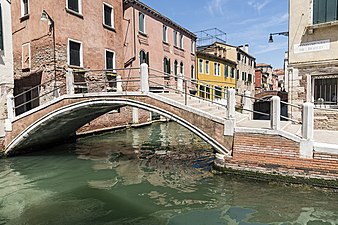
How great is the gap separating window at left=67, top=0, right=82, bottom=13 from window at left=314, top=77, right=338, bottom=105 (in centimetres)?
1208

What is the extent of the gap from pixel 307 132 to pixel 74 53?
11840 millimetres

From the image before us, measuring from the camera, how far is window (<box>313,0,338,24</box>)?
866 centimetres

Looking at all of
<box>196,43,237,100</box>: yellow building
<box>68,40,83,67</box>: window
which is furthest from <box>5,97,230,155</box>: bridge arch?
<box>196,43,237,100</box>: yellow building

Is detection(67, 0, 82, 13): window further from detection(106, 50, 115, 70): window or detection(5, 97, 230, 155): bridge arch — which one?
detection(5, 97, 230, 155): bridge arch

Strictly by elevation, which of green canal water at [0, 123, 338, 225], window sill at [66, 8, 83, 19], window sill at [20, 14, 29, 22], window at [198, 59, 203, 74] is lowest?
green canal water at [0, 123, 338, 225]

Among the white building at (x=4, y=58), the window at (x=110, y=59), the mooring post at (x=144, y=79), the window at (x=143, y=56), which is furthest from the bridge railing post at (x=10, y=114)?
the window at (x=143, y=56)

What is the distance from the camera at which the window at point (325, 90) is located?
921 centimetres

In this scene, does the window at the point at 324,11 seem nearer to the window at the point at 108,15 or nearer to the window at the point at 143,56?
the window at the point at 108,15

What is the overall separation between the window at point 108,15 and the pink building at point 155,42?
1199 mm

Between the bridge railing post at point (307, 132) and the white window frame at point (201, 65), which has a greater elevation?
the white window frame at point (201, 65)

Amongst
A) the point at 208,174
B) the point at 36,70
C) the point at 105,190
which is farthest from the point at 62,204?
the point at 36,70

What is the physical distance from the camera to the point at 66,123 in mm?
11461

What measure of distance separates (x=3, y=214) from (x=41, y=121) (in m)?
5.06

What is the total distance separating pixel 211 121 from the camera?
24.5 feet
